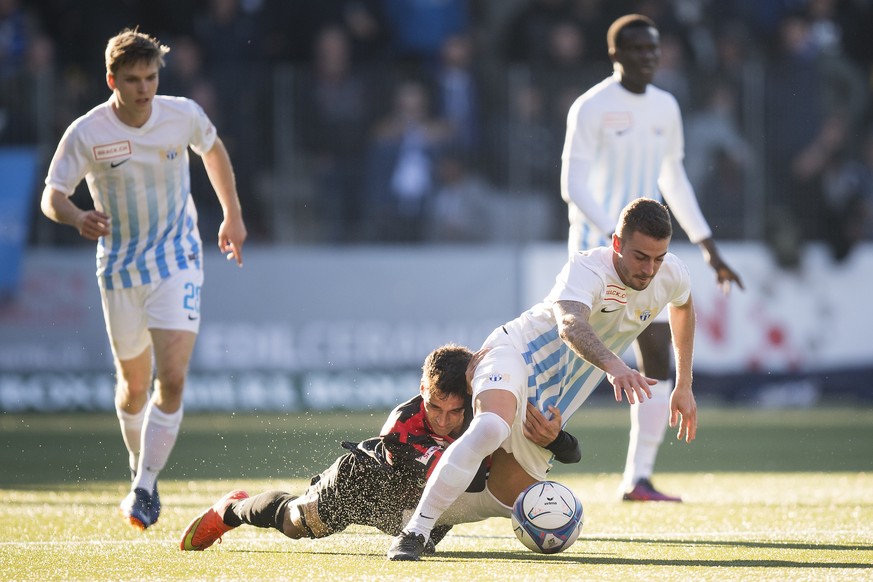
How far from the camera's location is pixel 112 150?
24.2ft

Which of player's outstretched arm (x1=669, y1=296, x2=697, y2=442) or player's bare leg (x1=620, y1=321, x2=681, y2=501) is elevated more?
player's outstretched arm (x1=669, y1=296, x2=697, y2=442)

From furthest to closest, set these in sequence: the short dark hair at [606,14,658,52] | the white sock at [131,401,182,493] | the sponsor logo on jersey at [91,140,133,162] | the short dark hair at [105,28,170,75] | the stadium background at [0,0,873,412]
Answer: the stadium background at [0,0,873,412], the short dark hair at [606,14,658,52], the sponsor logo on jersey at [91,140,133,162], the white sock at [131,401,182,493], the short dark hair at [105,28,170,75]

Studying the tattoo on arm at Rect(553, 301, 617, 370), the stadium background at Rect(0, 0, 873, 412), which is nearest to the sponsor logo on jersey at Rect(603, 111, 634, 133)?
the tattoo on arm at Rect(553, 301, 617, 370)

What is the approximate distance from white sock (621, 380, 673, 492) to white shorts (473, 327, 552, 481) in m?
1.89

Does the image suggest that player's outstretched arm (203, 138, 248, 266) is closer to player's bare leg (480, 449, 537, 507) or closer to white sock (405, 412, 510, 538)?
player's bare leg (480, 449, 537, 507)

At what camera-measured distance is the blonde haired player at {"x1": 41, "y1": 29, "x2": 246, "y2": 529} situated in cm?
722

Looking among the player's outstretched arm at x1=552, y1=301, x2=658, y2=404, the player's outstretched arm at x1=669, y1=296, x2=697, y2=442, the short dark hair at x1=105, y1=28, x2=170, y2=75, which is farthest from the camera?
the short dark hair at x1=105, y1=28, x2=170, y2=75

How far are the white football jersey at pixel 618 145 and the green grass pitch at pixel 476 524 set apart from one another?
1639mm

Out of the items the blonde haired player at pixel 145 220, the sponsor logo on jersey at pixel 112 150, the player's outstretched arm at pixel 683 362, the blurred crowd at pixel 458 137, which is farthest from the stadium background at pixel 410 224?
the player's outstretched arm at pixel 683 362

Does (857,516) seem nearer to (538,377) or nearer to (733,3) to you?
(538,377)

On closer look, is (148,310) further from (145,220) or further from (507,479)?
(507,479)

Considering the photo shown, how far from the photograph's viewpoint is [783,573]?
5.48m

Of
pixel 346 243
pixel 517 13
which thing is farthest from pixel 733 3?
pixel 346 243

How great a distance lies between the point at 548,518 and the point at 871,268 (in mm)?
8892
